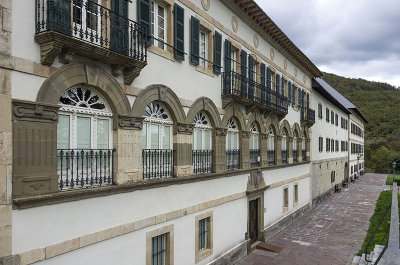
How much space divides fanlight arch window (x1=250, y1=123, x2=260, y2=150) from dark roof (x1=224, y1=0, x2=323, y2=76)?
5.12 metres

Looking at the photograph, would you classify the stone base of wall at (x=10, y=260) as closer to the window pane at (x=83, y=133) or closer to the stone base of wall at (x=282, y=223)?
the window pane at (x=83, y=133)

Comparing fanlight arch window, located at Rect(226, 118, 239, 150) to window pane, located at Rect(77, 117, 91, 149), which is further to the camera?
fanlight arch window, located at Rect(226, 118, 239, 150)

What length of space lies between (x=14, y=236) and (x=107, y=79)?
387 centimetres

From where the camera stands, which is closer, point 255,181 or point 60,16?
point 60,16

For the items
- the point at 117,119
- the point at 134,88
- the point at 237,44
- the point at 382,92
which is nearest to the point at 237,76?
the point at 237,44

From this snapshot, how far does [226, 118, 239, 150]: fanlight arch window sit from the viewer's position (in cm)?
1413

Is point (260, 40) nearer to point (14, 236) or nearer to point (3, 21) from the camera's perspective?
point (3, 21)

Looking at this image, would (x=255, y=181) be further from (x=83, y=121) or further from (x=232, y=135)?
(x=83, y=121)

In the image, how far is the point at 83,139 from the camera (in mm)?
7516

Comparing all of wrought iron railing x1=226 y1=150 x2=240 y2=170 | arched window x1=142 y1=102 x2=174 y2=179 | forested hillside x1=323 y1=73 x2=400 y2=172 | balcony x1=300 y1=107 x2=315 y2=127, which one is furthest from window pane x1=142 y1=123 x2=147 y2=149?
forested hillside x1=323 y1=73 x2=400 y2=172

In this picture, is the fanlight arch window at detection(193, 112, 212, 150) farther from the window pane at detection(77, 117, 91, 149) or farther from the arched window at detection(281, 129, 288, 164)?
the arched window at detection(281, 129, 288, 164)

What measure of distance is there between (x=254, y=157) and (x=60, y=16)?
476 inches

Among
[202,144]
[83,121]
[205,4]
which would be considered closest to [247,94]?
[202,144]

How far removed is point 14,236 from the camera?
594 cm
